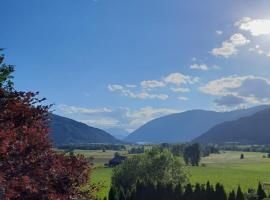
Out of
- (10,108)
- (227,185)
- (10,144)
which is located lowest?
(227,185)

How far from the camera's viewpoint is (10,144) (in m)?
15.2

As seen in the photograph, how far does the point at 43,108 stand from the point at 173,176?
8886 centimetres

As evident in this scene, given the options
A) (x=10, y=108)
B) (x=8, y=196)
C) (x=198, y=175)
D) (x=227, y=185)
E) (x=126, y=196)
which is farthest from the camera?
(x=198, y=175)

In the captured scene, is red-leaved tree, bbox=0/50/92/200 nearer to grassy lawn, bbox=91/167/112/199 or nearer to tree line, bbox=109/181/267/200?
tree line, bbox=109/181/267/200

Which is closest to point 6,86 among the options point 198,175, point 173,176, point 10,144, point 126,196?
point 10,144

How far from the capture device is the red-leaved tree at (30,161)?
14.7 meters

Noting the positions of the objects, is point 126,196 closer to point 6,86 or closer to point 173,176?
point 173,176

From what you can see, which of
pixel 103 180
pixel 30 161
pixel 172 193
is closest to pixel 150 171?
pixel 172 193

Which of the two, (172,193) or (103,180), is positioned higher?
(172,193)

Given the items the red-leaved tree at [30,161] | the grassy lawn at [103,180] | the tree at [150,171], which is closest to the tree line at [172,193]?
the grassy lawn at [103,180]

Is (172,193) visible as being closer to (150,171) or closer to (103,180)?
(150,171)

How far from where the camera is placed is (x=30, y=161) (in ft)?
51.2

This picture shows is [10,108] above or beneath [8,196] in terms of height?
above

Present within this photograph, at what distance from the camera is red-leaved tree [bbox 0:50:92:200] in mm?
14703
